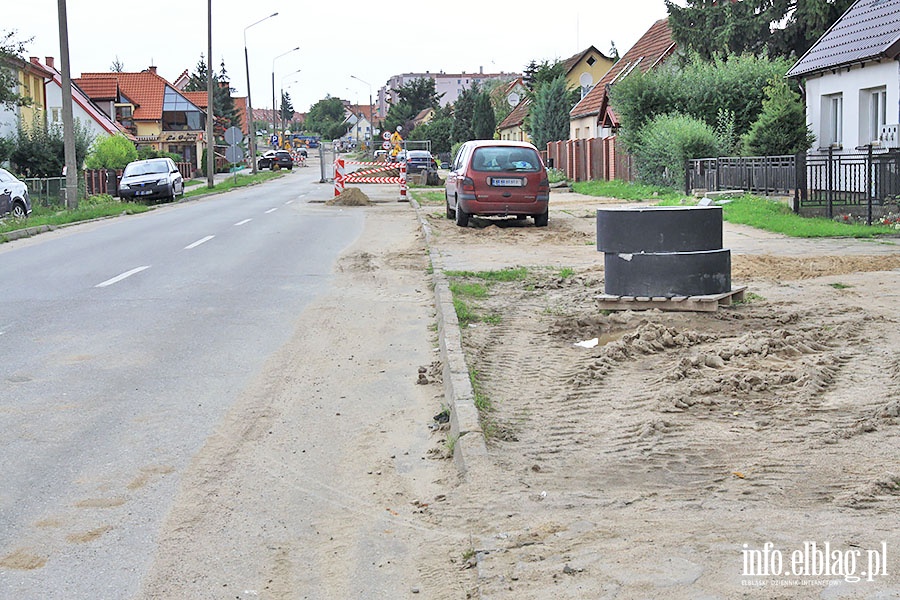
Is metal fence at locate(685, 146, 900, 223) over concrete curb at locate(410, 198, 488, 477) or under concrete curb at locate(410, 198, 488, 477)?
over

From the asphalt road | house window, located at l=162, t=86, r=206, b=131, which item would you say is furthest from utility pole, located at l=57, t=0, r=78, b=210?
house window, located at l=162, t=86, r=206, b=131

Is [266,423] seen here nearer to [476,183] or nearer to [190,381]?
[190,381]

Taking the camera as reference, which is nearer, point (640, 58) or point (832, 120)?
point (832, 120)

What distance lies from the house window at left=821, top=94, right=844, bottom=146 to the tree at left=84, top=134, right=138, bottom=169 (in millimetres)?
32298

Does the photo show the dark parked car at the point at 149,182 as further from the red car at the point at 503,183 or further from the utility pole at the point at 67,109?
the red car at the point at 503,183

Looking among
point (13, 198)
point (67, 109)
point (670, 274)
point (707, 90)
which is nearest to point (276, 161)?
point (67, 109)

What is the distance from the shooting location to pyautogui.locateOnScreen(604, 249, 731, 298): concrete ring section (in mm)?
9695

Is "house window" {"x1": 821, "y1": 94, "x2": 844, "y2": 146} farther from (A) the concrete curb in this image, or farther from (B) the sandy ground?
(A) the concrete curb

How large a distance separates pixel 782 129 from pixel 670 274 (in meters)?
17.6

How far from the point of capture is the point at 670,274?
9.71 m

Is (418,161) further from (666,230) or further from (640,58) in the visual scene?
(666,230)

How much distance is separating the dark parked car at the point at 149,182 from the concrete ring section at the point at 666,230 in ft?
101

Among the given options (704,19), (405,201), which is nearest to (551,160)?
(704,19)

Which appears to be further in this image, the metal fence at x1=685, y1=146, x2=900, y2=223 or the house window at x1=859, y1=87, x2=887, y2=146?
the house window at x1=859, y1=87, x2=887, y2=146
